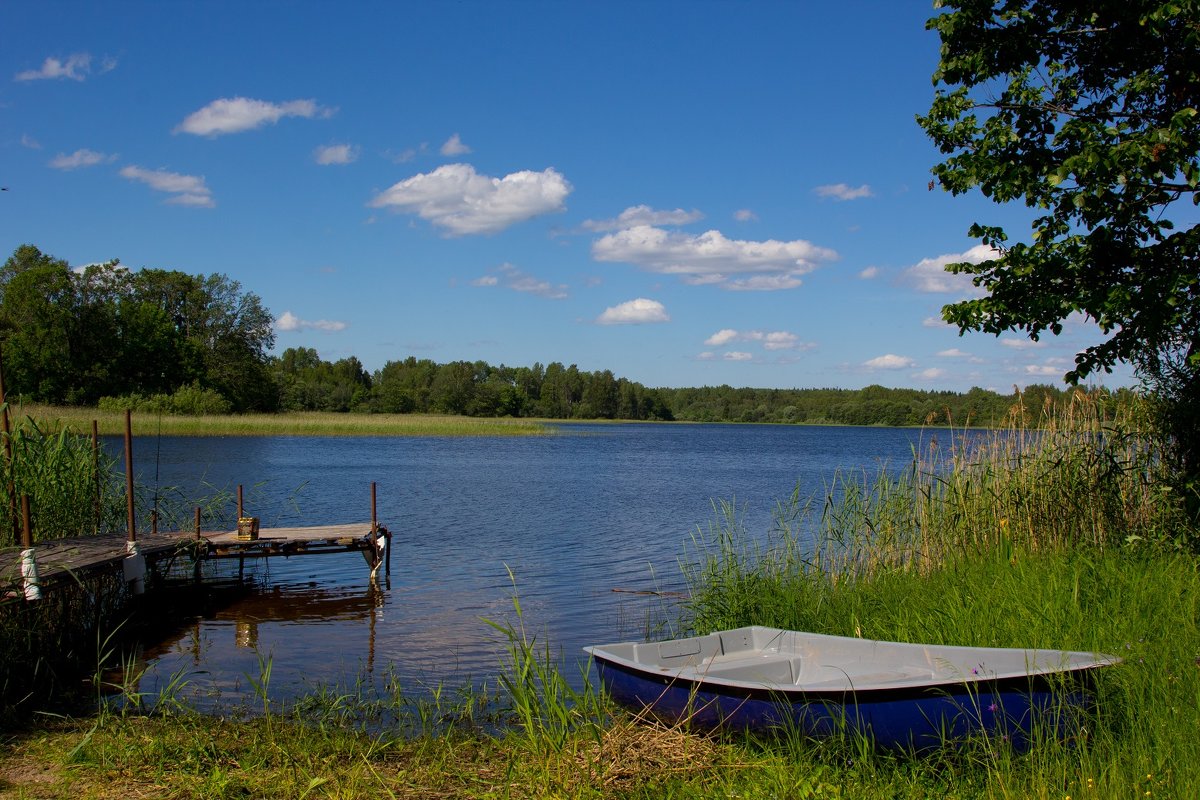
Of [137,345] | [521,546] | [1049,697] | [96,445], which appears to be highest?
[137,345]

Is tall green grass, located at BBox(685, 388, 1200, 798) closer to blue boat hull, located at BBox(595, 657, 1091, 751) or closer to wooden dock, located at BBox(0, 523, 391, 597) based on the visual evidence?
blue boat hull, located at BBox(595, 657, 1091, 751)

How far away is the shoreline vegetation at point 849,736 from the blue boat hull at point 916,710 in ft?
0.33

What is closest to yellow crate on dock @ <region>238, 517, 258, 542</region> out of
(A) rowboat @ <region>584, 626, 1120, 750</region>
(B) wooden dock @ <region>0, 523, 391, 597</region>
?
(B) wooden dock @ <region>0, 523, 391, 597</region>

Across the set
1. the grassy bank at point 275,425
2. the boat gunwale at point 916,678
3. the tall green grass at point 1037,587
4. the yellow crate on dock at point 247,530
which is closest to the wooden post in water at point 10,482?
the yellow crate on dock at point 247,530

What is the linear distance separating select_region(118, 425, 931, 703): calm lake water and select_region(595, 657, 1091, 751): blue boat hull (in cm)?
361

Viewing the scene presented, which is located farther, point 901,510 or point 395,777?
point 901,510

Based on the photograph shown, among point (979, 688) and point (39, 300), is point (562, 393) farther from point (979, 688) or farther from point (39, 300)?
point (979, 688)

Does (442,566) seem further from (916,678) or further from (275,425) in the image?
(275,425)

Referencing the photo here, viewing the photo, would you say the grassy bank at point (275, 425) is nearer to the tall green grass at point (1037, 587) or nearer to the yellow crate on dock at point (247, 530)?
the yellow crate on dock at point (247, 530)

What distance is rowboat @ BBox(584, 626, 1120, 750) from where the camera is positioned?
16.3ft

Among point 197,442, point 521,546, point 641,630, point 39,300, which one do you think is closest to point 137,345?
point 39,300

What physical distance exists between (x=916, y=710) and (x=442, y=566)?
12031mm

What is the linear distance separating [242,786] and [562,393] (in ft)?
437

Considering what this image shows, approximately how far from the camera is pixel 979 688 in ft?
16.6
